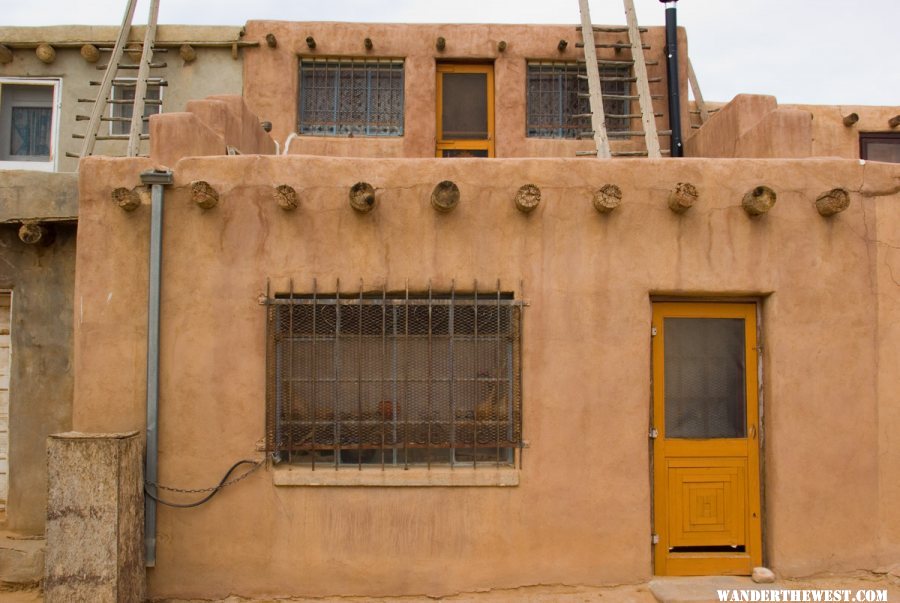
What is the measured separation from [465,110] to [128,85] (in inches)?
158

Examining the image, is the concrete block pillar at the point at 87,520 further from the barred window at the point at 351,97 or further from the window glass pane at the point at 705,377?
the barred window at the point at 351,97

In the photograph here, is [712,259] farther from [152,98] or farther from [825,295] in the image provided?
[152,98]

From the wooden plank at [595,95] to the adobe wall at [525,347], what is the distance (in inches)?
46.6

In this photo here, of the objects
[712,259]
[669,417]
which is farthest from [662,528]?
[712,259]

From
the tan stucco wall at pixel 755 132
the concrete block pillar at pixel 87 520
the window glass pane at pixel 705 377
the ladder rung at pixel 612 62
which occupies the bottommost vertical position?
the concrete block pillar at pixel 87 520

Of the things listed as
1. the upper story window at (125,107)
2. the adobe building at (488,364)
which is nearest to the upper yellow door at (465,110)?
the adobe building at (488,364)

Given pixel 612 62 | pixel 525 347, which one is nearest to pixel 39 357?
pixel 525 347

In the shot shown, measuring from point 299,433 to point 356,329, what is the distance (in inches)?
34.7

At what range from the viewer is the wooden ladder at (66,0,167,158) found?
6.80 meters

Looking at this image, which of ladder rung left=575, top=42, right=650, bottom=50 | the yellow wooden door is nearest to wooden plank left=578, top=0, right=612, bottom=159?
ladder rung left=575, top=42, right=650, bottom=50

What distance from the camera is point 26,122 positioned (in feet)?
26.9

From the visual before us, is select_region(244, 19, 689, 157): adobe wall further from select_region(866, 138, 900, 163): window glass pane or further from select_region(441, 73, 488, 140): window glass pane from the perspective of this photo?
select_region(866, 138, 900, 163): window glass pane

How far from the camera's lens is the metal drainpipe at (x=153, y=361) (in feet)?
15.6

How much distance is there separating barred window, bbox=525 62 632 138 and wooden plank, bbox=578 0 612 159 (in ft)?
2.31
